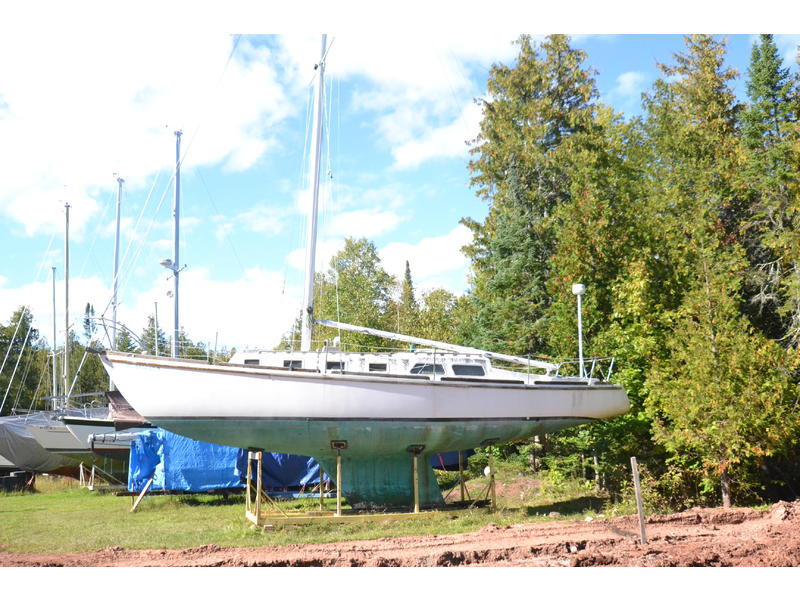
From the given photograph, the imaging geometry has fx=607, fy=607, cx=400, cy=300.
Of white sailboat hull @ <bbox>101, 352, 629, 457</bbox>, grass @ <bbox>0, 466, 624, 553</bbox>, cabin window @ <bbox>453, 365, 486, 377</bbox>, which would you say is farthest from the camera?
cabin window @ <bbox>453, 365, 486, 377</bbox>

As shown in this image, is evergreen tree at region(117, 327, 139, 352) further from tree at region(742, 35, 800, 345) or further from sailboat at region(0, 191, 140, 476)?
tree at region(742, 35, 800, 345)

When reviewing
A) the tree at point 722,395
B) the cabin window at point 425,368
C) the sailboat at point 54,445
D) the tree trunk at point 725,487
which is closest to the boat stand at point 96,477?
the sailboat at point 54,445

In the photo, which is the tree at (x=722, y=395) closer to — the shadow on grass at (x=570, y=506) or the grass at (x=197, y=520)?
the shadow on grass at (x=570, y=506)

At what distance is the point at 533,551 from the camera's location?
22.5 feet

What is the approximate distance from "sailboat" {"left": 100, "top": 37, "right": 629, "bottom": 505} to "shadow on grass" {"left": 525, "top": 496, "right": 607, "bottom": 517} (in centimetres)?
148

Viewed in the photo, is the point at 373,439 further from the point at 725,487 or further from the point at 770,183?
the point at 770,183

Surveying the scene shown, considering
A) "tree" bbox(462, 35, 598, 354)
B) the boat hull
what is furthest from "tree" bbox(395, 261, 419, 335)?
the boat hull

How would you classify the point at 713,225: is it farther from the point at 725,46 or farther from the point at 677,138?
the point at 725,46

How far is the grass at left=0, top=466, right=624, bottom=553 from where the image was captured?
28.1 feet

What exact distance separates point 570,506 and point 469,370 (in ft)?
11.1

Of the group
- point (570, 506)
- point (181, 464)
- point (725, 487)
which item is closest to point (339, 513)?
point (570, 506)

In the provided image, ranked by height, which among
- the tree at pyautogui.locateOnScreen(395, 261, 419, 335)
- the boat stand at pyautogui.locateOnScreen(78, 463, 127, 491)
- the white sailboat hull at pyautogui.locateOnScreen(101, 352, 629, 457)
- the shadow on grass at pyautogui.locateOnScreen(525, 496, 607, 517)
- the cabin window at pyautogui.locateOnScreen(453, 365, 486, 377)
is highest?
the tree at pyautogui.locateOnScreen(395, 261, 419, 335)

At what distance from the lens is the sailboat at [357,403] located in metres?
9.27
